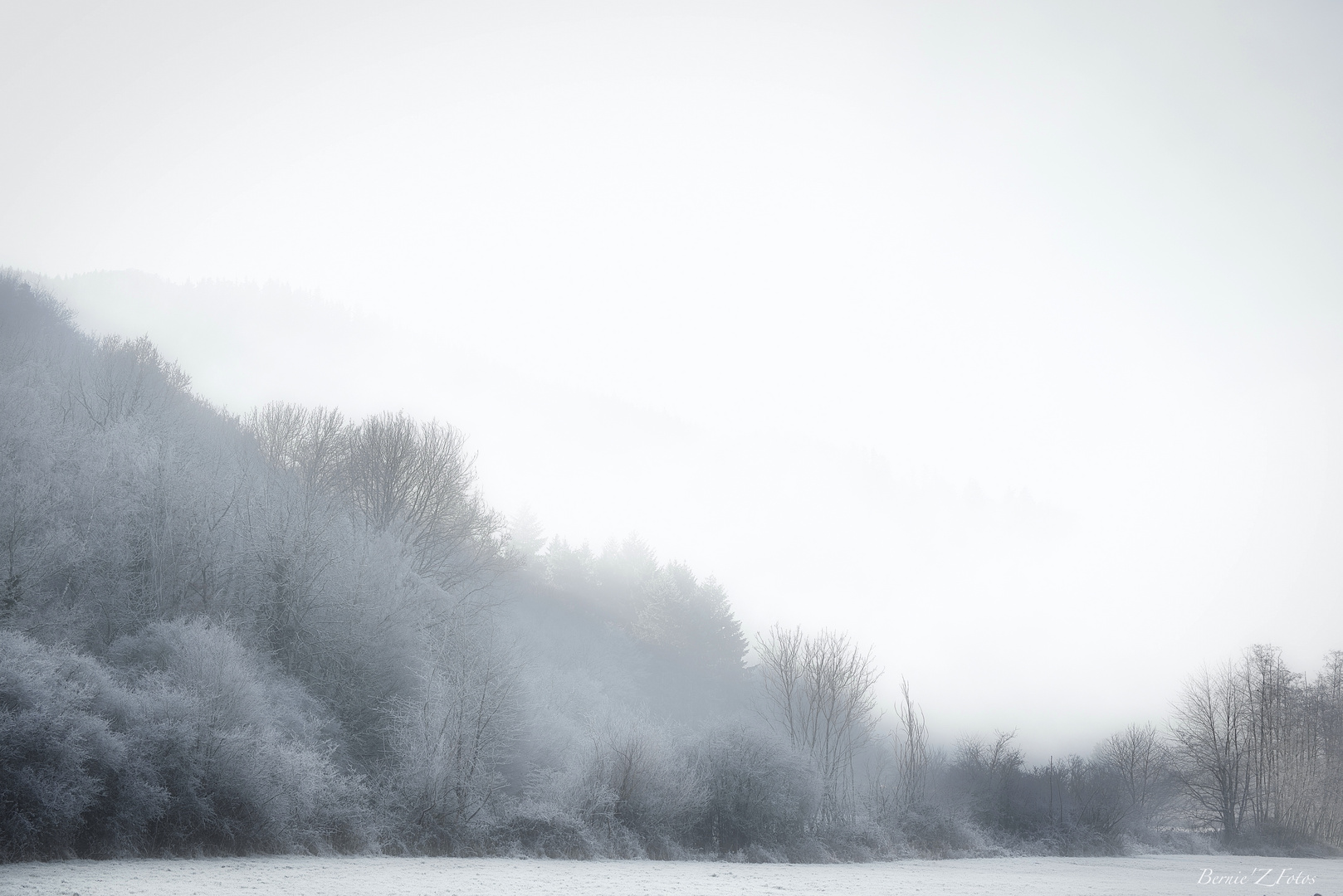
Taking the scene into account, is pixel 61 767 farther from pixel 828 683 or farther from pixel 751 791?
pixel 828 683

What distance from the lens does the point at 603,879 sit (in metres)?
22.0

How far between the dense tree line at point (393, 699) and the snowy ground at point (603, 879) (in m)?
2.42

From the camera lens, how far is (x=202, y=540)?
3475 cm

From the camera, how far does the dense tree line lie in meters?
22.1

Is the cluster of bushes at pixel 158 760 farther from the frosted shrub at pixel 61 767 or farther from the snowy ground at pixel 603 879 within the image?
the snowy ground at pixel 603 879

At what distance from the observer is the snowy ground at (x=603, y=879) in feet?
51.0

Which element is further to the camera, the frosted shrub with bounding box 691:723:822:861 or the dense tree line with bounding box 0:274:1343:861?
the frosted shrub with bounding box 691:723:822:861

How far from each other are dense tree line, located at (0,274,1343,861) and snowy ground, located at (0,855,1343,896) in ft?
7.96

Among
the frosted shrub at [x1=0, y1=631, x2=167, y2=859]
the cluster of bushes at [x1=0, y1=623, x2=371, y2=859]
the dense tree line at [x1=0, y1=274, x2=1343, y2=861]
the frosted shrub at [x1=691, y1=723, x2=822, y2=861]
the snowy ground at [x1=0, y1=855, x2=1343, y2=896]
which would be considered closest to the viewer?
the snowy ground at [x1=0, y1=855, x2=1343, y2=896]
